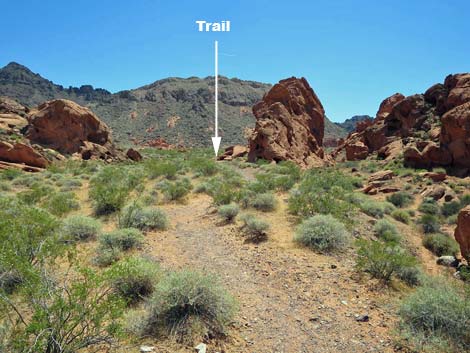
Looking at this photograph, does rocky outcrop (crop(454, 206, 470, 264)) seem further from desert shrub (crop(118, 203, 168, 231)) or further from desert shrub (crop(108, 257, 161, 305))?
desert shrub (crop(118, 203, 168, 231))

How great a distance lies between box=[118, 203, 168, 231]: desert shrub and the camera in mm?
9055

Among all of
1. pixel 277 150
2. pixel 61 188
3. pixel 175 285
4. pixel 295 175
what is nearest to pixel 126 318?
pixel 175 285

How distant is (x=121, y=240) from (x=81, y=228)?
1.48m

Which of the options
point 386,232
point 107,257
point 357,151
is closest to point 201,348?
point 107,257

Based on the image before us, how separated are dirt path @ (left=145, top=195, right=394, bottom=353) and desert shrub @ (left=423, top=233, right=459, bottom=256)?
549 cm

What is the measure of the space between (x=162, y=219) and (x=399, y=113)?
3363 cm

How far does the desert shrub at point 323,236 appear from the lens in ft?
25.0

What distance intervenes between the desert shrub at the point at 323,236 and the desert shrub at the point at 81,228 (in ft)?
16.9

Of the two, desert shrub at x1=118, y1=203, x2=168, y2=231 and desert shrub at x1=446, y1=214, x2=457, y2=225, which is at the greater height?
desert shrub at x1=118, y1=203, x2=168, y2=231

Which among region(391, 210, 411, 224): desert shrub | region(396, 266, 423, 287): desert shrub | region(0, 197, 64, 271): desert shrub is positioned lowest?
region(391, 210, 411, 224): desert shrub

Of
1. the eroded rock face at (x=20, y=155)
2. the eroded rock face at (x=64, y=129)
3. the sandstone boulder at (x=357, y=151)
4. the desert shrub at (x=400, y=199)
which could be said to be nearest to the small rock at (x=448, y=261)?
the desert shrub at (x=400, y=199)

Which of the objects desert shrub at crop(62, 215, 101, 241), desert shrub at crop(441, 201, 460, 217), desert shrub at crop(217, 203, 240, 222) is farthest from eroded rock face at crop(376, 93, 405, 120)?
desert shrub at crop(62, 215, 101, 241)

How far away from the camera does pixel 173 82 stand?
12331 centimetres

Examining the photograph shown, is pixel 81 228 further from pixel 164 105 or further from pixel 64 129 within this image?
pixel 164 105
